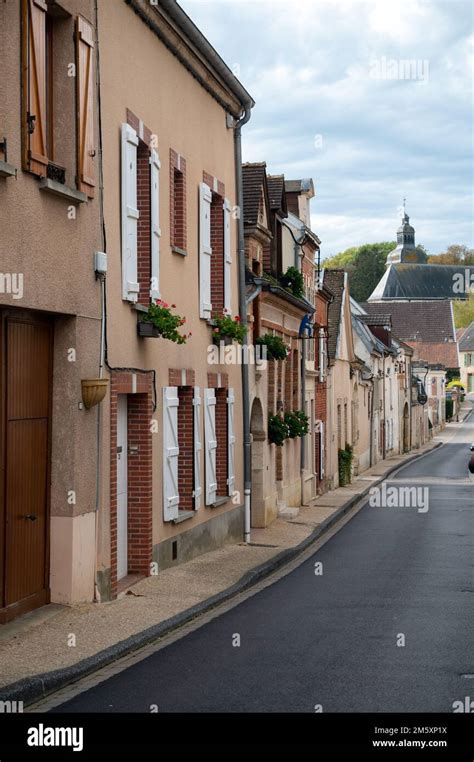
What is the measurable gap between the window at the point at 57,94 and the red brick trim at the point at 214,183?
581 cm

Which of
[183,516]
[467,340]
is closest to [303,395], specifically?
[183,516]

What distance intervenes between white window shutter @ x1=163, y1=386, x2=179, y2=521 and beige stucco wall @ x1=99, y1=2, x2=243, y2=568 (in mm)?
145

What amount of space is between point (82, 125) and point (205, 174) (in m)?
6.34

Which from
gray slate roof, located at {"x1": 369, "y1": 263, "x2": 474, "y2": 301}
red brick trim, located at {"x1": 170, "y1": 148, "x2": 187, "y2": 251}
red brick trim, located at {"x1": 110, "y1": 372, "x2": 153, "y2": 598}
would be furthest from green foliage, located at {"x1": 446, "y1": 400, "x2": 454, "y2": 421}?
red brick trim, located at {"x1": 110, "y1": 372, "x2": 153, "y2": 598}

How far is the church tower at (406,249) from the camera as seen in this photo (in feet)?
461

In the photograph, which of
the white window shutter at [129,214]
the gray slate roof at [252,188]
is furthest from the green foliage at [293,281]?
the white window shutter at [129,214]

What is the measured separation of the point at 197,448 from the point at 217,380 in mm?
1973

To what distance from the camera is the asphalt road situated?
Answer: 806cm

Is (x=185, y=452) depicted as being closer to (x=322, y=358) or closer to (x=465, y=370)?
(x=322, y=358)

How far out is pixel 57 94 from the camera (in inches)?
437

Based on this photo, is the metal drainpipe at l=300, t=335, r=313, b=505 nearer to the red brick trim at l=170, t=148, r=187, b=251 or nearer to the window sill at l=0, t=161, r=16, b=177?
the red brick trim at l=170, t=148, r=187, b=251

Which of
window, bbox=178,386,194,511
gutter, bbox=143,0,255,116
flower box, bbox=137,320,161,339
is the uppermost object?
gutter, bbox=143,0,255,116

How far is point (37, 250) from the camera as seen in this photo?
1020 cm
